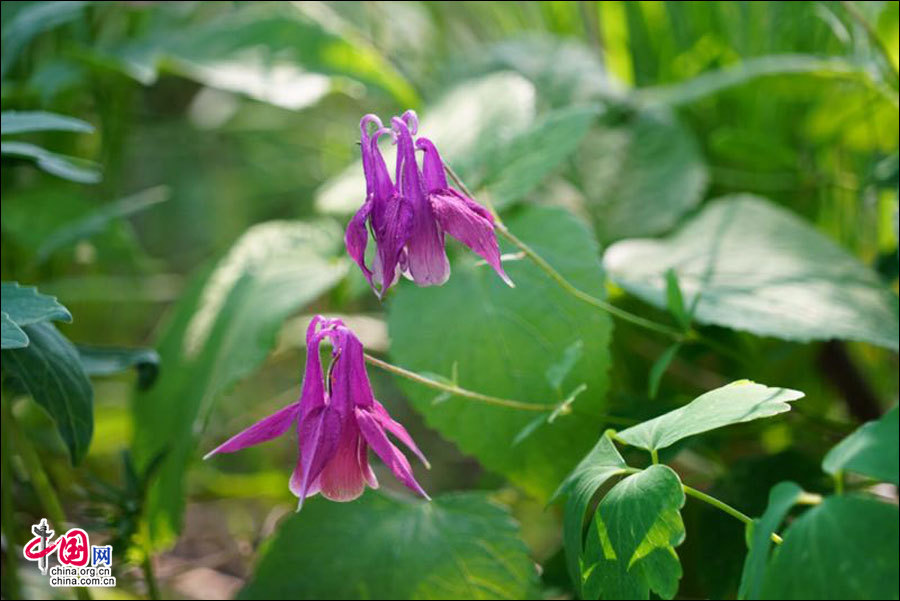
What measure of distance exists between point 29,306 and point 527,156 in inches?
16.5

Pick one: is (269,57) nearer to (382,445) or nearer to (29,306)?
(29,306)

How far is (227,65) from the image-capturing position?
1.11m

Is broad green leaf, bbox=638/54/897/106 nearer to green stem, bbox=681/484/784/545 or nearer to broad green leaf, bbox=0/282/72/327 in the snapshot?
green stem, bbox=681/484/784/545

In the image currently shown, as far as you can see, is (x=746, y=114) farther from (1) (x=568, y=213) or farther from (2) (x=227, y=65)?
A: (2) (x=227, y=65)

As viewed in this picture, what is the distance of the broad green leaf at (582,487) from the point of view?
0.53 m

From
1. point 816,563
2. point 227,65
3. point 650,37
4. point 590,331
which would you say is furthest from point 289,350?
point 816,563

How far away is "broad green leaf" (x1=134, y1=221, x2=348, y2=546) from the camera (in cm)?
85

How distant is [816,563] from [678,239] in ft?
1.77

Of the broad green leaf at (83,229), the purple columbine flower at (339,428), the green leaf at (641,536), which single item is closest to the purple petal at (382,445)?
the purple columbine flower at (339,428)

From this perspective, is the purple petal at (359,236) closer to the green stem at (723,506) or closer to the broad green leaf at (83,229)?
the green stem at (723,506)

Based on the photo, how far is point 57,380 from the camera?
71 cm

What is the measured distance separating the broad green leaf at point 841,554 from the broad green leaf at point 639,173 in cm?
60

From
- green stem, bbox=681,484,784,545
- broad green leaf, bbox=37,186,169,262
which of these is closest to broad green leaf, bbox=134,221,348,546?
broad green leaf, bbox=37,186,169,262

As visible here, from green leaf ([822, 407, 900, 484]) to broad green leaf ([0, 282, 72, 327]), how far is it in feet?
1.42
